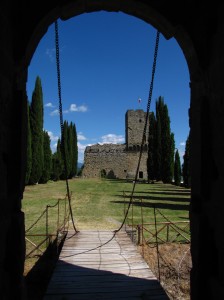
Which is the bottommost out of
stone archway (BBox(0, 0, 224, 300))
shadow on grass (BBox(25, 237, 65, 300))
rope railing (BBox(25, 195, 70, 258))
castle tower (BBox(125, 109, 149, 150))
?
shadow on grass (BBox(25, 237, 65, 300))

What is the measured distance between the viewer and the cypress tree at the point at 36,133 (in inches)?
1087

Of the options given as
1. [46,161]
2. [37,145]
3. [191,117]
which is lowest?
[191,117]

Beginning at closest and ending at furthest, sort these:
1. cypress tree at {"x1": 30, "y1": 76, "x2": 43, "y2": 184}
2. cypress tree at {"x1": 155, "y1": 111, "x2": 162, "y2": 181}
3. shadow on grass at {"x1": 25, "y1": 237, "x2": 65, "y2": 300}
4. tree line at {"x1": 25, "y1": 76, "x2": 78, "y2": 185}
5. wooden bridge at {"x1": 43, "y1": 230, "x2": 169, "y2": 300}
Result: wooden bridge at {"x1": 43, "y1": 230, "x2": 169, "y2": 300}
shadow on grass at {"x1": 25, "y1": 237, "x2": 65, "y2": 300}
tree line at {"x1": 25, "y1": 76, "x2": 78, "y2": 185}
cypress tree at {"x1": 30, "y1": 76, "x2": 43, "y2": 184}
cypress tree at {"x1": 155, "y1": 111, "x2": 162, "y2": 181}

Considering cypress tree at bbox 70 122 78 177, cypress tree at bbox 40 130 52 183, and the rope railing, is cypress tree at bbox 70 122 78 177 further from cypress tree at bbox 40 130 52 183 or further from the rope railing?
the rope railing

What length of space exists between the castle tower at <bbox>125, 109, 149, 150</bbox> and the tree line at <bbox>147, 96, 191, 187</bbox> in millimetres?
10524

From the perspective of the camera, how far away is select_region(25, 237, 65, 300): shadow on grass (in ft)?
20.9

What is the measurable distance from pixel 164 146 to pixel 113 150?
13.4 m

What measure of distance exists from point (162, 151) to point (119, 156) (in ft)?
40.7

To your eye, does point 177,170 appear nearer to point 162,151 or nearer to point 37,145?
point 162,151

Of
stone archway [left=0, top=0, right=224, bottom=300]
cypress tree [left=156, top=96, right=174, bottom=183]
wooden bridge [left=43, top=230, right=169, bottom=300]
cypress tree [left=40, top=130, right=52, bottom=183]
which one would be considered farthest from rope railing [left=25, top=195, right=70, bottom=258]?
cypress tree [left=156, top=96, right=174, bottom=183]

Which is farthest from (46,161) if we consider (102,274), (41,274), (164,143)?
(102,274)

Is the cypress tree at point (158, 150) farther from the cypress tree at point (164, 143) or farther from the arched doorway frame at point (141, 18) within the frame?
the arched doorway frame at point (141, 18)

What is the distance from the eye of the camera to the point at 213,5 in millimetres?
3107

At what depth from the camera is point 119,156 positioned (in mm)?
47625
